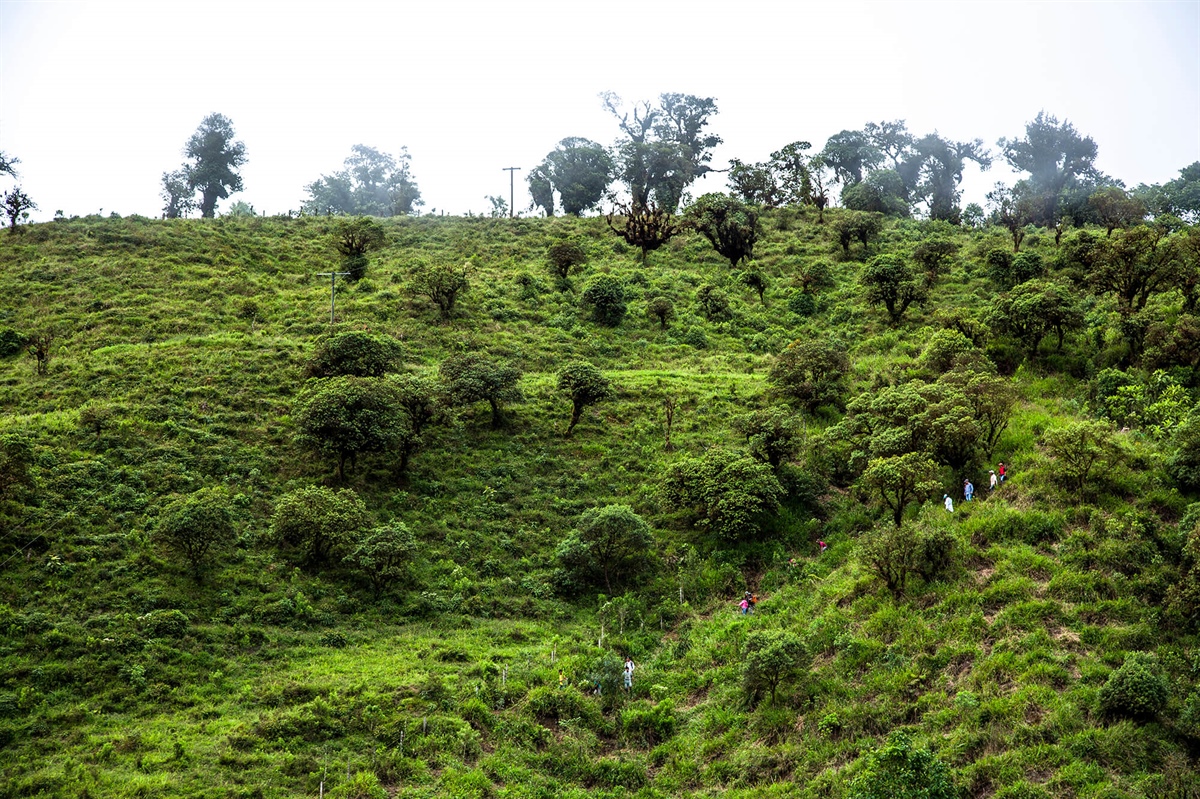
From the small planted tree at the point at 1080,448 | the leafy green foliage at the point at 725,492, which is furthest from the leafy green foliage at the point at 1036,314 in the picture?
the leafy green foliage at the point at 725,492

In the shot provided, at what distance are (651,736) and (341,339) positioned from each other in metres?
24.5

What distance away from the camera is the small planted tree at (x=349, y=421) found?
106 feet

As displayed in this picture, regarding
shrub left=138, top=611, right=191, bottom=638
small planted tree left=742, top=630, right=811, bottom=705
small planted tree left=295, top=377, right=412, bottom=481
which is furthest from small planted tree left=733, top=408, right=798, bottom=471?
shrub left=138, top=611, right=191, bottom=638

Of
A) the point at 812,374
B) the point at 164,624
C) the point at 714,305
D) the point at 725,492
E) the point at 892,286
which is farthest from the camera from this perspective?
the point at 714,305

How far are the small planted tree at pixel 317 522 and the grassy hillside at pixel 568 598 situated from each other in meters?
0.77

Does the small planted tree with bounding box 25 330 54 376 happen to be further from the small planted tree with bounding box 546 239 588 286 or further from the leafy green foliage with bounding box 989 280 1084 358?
the leafy green foliage with bounding box 989 280 1084 358

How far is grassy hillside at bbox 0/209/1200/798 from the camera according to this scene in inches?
808

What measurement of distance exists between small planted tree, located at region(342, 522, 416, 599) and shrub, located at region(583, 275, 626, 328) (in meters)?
25.5

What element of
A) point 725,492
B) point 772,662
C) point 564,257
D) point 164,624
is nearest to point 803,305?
point 564,257

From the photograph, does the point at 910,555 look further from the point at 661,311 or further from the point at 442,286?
the point at 442,286

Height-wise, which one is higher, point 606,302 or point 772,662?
point 606,302

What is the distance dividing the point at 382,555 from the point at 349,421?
674 cm

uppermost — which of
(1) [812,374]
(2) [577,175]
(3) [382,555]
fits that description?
(2) [577,175]

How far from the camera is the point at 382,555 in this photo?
2828 cm
